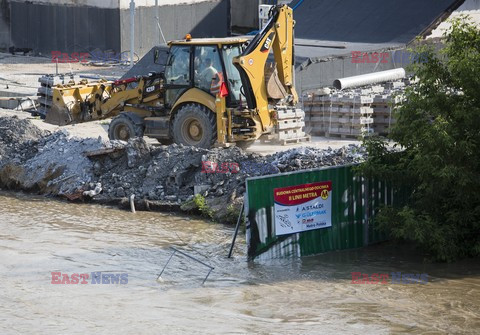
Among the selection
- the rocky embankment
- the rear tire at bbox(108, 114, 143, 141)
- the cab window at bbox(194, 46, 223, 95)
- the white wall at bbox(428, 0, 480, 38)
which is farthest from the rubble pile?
the white wall at bbox(428, 0, 480, 38)

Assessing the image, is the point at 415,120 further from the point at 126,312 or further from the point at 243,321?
the point at 126,312

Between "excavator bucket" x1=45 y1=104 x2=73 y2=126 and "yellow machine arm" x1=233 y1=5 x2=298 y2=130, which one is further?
"excavator bucket" x1=45 y1=104 x2=73 y2=126

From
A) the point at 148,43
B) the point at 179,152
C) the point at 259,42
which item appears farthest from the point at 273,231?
the point at 148,43

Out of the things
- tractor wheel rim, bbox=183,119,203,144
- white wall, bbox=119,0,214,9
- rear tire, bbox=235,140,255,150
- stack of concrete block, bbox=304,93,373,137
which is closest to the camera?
tractor wheel rim, bbox=183,119,203,144

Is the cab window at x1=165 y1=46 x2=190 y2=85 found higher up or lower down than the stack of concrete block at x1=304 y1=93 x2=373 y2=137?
higher up

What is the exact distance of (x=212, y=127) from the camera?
1934cm

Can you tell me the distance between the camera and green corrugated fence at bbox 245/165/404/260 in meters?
13.3

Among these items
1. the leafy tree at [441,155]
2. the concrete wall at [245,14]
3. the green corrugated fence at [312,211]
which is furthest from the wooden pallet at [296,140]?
the concrete wall at [245,14]

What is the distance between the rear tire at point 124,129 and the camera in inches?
802

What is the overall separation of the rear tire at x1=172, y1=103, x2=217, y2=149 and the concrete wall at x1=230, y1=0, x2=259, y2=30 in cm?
2483

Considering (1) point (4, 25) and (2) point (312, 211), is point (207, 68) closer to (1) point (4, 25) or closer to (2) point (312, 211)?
(2) point (312, 211)

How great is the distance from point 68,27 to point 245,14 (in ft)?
32.1

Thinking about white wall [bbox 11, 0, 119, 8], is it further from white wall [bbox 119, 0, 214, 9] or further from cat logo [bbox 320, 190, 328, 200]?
cat logo [bbox 320, 190, 328, 200]

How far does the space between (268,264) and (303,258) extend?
0.71m
